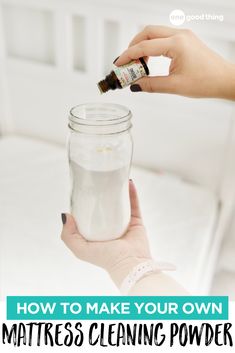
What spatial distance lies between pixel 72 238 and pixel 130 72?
0.33 metres

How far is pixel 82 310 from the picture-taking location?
748 mm

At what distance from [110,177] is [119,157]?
44 millimetres

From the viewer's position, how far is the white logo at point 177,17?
0.72 metres

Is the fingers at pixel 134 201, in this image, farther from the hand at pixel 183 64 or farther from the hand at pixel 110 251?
the hand at pixel 183 64

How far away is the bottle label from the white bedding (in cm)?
24

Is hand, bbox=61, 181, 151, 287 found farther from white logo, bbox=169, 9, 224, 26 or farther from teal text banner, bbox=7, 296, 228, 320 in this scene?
white logo, bbox=169, 9, 224, 26

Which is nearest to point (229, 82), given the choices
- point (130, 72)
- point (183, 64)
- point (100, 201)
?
point (183, 64)

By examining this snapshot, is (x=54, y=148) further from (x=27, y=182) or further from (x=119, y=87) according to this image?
(x=119, y=87)

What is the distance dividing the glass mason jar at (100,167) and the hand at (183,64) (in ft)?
0.25

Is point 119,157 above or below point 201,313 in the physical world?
above

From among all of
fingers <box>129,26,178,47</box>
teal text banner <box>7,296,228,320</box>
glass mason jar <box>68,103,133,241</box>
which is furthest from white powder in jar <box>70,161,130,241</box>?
fingers <box>129,26,178,47</box>

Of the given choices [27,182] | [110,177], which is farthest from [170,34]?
[27,182]

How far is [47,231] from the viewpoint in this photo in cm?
80

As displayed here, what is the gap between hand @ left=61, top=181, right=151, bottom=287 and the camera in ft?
2.45
